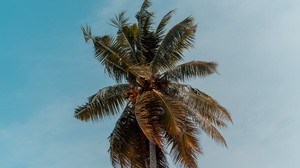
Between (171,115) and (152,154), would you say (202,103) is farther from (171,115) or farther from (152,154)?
(152,154)

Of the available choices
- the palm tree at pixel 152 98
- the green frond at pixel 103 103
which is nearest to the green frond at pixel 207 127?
the palm tree at pixel 152 98

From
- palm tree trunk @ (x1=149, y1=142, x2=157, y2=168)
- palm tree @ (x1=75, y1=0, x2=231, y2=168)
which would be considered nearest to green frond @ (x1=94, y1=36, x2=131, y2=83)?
palm tree @ (x1=75, y1=0, x2=231, y2=168)

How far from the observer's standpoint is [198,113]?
23266 millimetres

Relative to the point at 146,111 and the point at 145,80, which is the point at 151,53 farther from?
the point at 146,111

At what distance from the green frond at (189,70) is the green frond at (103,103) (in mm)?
2002

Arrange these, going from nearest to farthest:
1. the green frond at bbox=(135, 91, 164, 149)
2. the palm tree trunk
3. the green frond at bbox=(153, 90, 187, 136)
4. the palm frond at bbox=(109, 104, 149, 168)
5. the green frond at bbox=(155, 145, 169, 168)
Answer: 1. the green frond at bbox=(135, 91, 164, 149)
2. the green frond at bbox=(153, 90, 187, 136)
3. the palm tree trunk
4. the palm frond at bbox=(109, 104, 149, 168)
5. the green frond at bbox=(155, 145, 169, 168)

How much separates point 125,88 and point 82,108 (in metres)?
1.99

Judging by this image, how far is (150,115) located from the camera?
22.4m

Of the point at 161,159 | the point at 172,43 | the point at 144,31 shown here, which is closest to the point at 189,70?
the point at 172,43

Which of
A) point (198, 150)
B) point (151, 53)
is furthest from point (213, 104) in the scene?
point (151, 53)

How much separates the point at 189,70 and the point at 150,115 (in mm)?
3026

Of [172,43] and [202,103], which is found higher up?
[172,43]

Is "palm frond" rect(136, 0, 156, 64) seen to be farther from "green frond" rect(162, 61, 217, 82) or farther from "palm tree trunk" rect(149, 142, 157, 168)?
"palm tree trunk" rect(149, 142, 157, 168)

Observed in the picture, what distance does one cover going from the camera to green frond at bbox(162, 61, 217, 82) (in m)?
24.0
